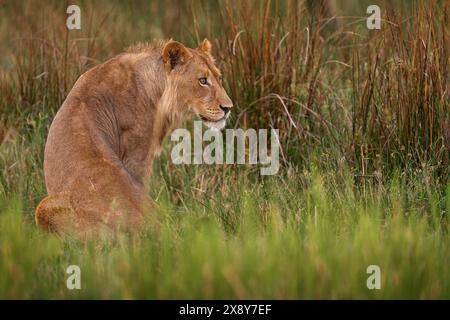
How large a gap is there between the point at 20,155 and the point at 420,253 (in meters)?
3.57

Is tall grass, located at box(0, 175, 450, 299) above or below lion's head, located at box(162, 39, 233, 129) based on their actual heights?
below

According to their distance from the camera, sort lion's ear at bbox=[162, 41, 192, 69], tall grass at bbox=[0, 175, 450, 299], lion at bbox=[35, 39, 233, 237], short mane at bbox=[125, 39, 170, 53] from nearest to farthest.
Answer: tall grass at bbox=[0, 175, 450, 299], lion at bbox=[35, 39, 233, 237], lion's ear at bbox=[162, 41, 192, 69], short mane at bbox=[125, 39, 170, 53]

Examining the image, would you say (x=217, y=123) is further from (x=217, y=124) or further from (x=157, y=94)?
(x=157, y=94)

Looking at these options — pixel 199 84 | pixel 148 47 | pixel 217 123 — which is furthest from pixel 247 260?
pixel 148 47

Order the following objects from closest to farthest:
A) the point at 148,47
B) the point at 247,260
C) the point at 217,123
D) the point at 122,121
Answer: the point at 247,260
the point at 122,121
the point at 217,123
the point at 148,47

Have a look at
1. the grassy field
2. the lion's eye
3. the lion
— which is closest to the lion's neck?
the lion

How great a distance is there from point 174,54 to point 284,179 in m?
1.17

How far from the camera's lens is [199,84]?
258 inches

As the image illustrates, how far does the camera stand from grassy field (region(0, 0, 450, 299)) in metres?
4.46

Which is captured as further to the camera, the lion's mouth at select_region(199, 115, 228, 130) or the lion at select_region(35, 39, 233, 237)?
the lion's mouth at select_region(199, 115, 228, 130)

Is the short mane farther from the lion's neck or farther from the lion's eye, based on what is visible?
the lion's eye

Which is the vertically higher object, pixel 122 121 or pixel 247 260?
pixel 122 121

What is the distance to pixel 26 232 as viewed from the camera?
5.22 m
